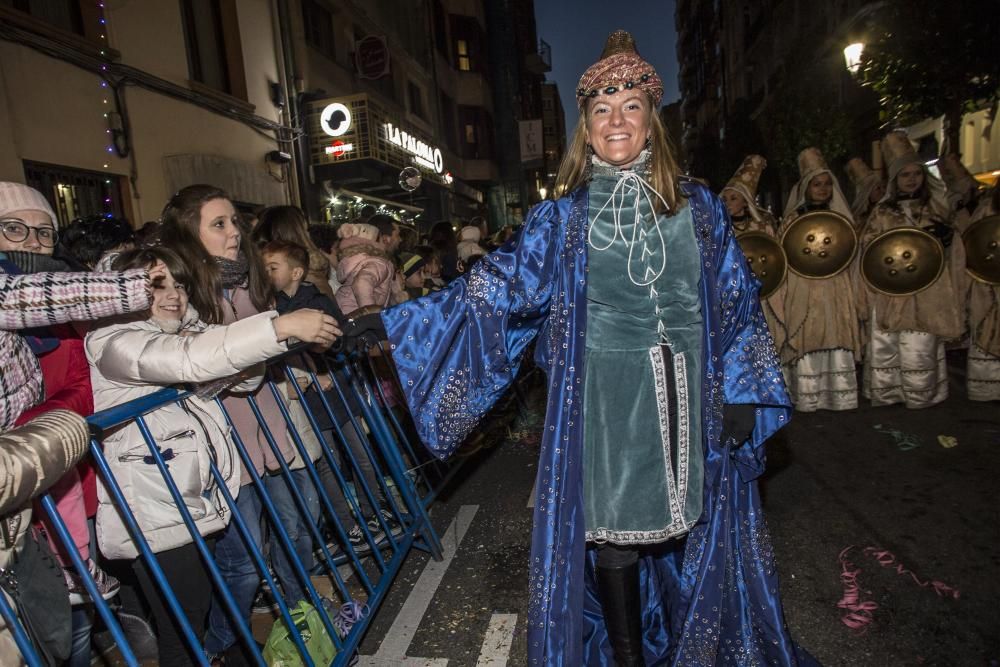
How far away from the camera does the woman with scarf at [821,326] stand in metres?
5.21

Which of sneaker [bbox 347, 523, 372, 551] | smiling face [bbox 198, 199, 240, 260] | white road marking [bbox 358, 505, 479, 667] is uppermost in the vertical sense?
smiling face [bbox 198, 199, 240, 260]

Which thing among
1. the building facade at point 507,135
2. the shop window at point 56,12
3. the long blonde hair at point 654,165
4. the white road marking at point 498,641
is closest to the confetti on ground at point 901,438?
the white road marking at point 498,641

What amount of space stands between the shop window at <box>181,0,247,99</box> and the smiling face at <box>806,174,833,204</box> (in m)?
9.35

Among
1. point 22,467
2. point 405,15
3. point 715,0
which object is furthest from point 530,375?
point 715,0

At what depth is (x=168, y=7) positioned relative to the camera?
29.5 ft

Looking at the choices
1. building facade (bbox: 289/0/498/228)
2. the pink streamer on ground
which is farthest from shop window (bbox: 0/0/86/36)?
the pink streamer on ground

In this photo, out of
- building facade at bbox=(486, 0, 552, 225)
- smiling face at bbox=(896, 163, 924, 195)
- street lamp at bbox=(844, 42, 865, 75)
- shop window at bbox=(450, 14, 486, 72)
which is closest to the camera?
smiling face at bbox=(896, 163, 924, 195)

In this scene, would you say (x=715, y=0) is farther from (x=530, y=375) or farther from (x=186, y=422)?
(x=186, y=422)

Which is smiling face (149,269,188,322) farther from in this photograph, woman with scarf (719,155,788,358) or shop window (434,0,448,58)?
shop window (434,0,448,58)

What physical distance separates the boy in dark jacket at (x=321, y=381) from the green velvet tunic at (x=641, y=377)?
58.5 inches

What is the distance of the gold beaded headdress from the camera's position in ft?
6.75

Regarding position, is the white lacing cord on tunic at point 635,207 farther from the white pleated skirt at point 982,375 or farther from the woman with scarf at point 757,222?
the white pleated skirt at point 982,375

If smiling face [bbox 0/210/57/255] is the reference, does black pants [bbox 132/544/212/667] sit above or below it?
below

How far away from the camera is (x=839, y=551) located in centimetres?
309
